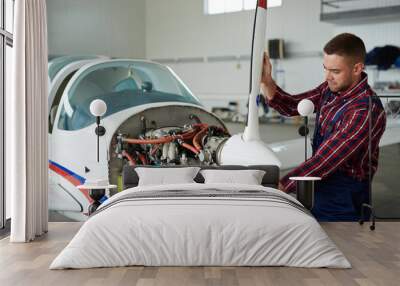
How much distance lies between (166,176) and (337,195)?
1359 millimetres

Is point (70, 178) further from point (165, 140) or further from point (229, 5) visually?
point (229, 5)

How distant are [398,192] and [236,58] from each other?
223 cm

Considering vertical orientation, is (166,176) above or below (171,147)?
below

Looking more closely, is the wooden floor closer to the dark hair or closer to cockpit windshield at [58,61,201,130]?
the dark hair

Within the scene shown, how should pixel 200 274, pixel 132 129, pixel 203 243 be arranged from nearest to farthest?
pixel 200 274, pixel 203 243, pixel 132 129

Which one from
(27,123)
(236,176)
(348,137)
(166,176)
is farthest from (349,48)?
(27,123)

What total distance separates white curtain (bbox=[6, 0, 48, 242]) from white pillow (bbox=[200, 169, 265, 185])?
1304 mm

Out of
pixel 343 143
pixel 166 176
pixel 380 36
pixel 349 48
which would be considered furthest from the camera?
pixel 380 36

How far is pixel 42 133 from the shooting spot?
453 cm

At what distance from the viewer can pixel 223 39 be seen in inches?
261

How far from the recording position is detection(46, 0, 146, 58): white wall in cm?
667

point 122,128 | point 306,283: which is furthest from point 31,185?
point 306,283

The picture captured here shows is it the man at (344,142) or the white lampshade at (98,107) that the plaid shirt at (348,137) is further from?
the white lampshade at (98,107)

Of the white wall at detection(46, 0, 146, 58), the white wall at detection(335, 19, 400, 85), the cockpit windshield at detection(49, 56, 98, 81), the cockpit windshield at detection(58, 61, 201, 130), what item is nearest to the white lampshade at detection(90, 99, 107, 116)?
the cockpit windshield at detection(58, 61, 201, 130)
